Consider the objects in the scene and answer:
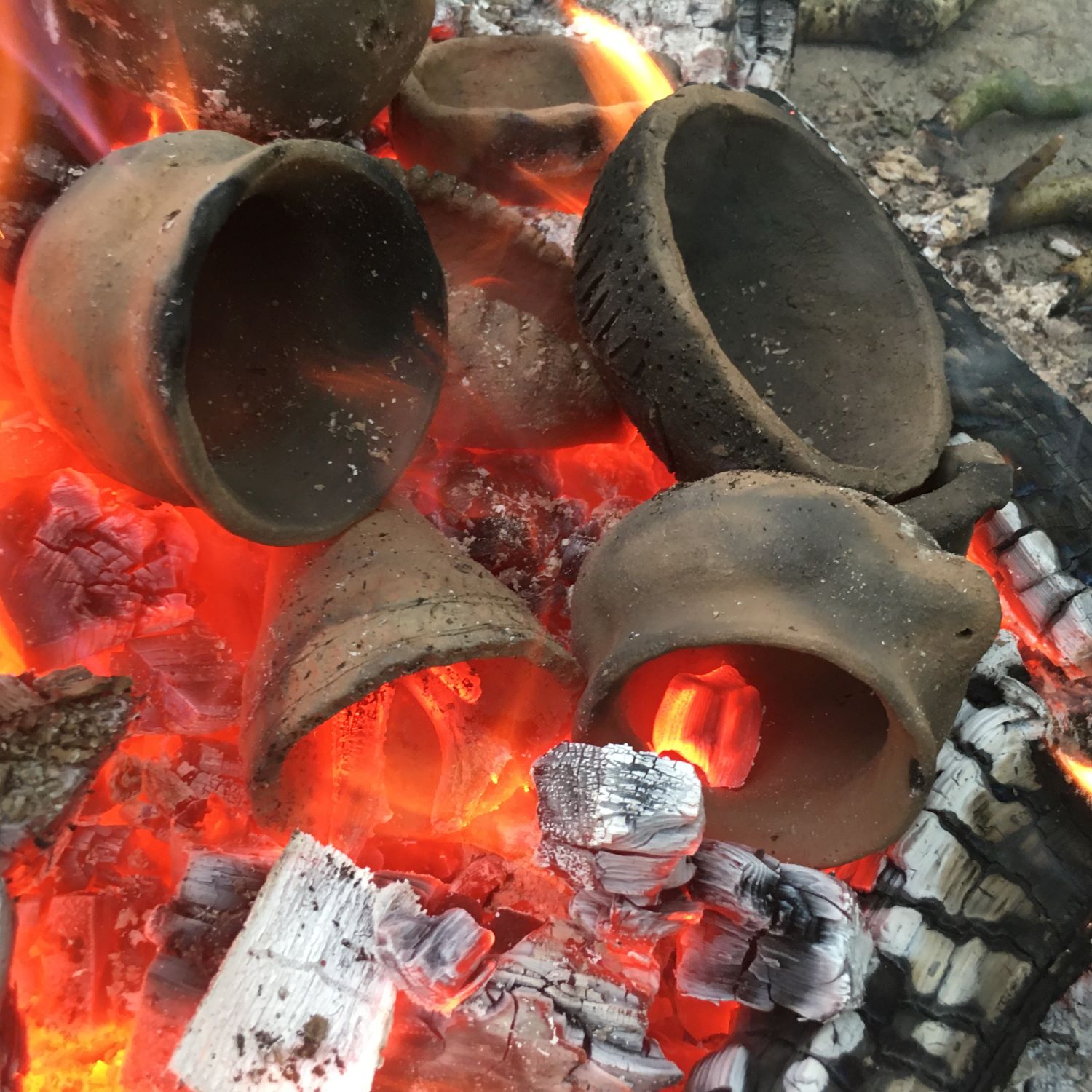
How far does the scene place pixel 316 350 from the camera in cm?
145

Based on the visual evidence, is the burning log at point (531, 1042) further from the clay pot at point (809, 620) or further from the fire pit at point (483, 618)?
the clay pot at point (809, 620)

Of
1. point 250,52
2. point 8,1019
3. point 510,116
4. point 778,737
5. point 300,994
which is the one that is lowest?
point 8,1019

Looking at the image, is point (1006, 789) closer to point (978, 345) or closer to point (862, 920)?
point (862, 920)

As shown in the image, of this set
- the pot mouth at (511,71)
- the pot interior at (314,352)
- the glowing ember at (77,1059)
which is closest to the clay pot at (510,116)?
the pot mouth at (511,71)

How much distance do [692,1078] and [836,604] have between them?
0.68 meters

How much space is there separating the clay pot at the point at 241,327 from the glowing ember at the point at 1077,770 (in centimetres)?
Result: 112

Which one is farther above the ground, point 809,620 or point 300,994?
point 809,620

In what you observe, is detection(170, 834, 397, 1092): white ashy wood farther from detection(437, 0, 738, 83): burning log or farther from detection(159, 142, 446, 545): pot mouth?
detection(437, 0, 738, 83): burning log

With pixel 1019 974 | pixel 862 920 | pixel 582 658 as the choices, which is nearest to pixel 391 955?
pixel 582 658

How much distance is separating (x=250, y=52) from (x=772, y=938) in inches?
54.6

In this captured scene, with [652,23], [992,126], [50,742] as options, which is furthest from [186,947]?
[992,126]

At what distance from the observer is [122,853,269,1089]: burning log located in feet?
3.74

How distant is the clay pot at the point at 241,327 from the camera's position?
98cm

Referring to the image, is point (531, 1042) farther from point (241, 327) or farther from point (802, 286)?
point (802, 286)
